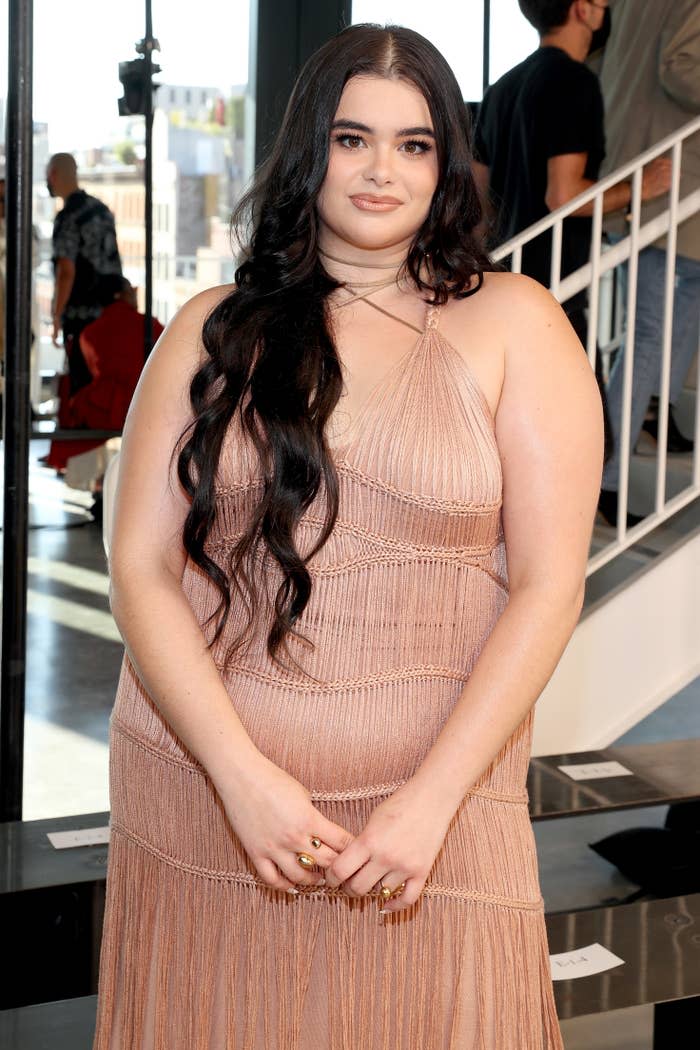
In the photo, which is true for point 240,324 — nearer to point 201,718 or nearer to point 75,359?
point 201,718

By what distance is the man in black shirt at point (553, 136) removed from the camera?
330cm

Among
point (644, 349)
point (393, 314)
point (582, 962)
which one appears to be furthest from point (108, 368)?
point (393, 314)

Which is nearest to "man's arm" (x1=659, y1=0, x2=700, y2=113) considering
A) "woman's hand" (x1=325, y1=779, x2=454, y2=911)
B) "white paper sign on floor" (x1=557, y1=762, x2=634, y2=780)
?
"white paper sign on floor" (x1=557, y1=762, x2=634, y2=780)

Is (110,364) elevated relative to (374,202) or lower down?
lower down

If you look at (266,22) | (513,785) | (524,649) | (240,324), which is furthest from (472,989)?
(266,22)

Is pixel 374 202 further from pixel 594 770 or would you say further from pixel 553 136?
pixel 553 136

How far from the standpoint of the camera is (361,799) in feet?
4.82

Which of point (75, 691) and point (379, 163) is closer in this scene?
point (379, 163)

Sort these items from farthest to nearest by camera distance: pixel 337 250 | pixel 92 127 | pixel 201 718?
1. pixel 92 127
2. pixel 337 250
3. pixel 201 718

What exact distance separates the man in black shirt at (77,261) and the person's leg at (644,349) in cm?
180

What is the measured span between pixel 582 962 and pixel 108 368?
2.86 meters

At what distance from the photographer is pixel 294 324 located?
5.01ft

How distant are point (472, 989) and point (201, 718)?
0.41m

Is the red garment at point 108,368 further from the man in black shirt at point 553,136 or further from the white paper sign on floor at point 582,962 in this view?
the white paper sign on floor at point 582,962
